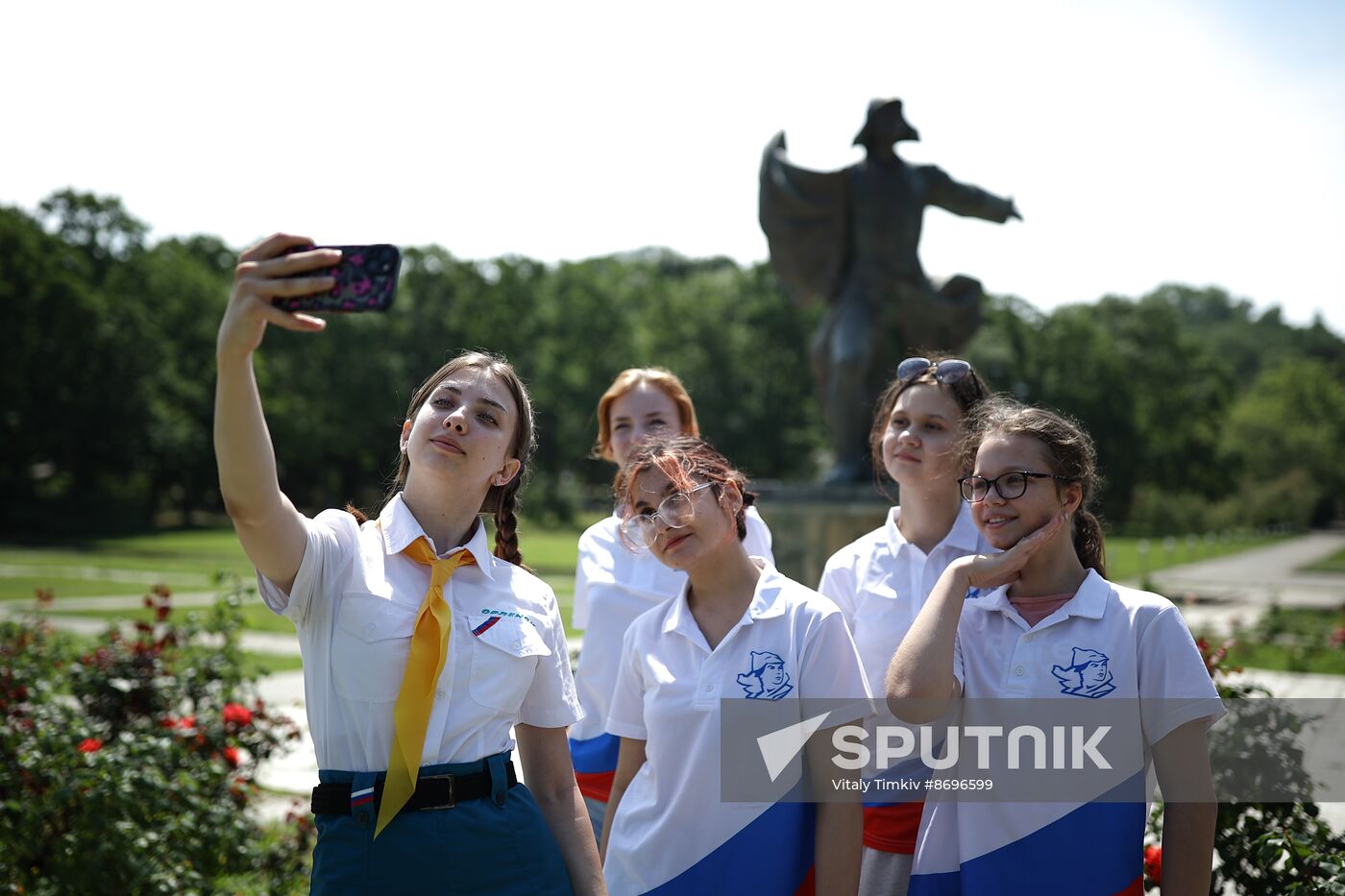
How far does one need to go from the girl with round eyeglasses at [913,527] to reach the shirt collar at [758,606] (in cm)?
44

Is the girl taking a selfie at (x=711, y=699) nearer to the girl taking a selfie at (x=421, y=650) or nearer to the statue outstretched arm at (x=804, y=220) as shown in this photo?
the girl taking a selfie at (x=421, y=650)

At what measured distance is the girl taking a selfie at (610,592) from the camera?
3307 millimetres

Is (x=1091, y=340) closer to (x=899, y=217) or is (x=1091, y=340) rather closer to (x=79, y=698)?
(x=899, y=217)

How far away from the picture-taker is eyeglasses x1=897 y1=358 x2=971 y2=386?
308 cm

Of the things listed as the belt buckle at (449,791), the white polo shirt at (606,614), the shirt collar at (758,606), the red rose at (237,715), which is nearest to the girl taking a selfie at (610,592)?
the white polo shirt at (606,614)

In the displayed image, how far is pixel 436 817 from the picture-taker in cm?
204

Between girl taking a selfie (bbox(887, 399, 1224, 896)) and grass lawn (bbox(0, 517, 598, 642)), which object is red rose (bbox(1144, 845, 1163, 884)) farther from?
grass lawn (bbox(0, 517, 598, 642))

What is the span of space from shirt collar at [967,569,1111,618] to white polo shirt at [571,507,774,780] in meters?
0.96

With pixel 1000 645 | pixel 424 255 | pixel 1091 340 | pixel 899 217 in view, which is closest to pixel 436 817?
pixel 1000 645

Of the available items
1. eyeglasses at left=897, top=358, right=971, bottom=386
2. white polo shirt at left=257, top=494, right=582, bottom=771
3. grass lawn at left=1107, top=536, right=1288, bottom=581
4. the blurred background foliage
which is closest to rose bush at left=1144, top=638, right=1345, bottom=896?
eyeglasses at left=897, top=358, right=971, bottom=386

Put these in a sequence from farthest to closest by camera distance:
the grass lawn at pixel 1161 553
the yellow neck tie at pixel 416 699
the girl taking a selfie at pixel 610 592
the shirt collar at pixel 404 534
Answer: the grass lawn at pixel 1161 553 < the girl taking a selfie at pixel 610 592 < the shirt collar at pixel 404 534 < the yellow neck tie at pixel 416 699

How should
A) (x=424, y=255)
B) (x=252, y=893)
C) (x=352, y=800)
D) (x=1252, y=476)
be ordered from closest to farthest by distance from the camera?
(x=352, y=800), (x=252, y=893), (x=424, y=255), (x=1252, y=476)

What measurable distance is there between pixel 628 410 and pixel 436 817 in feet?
6.16

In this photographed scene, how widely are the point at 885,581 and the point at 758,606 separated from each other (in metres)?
0.61
